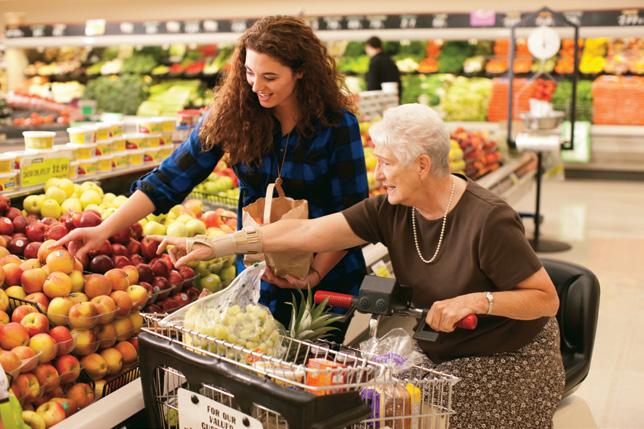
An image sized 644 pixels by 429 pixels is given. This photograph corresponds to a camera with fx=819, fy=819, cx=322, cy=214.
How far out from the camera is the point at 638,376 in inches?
175

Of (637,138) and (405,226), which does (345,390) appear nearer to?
(405,226)

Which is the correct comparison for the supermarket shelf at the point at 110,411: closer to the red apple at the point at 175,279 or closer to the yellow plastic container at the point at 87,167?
the red apple at the point at 175,279

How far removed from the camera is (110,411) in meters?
2.34

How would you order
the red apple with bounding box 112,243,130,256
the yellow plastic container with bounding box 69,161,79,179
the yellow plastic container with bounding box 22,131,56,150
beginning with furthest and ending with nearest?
the yellow plastic container with bounding box 69,161,79,179 < the yellow plastic container with bounding box 22,131,56,150 < the red apple with bounding box 112,243,130,256

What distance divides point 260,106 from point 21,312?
100cm

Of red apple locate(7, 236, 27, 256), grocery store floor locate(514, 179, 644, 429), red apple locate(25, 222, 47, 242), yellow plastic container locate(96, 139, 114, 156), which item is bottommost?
grocery store floor locate(514, 179, 644, 429)

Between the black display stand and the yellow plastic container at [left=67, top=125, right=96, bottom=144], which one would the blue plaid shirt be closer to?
the yellow plastic container at [left=67, top=125, right=96, bottom=144]

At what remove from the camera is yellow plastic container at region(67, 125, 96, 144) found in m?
3.94

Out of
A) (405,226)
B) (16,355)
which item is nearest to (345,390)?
(405,226)

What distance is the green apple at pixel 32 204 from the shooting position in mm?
3430

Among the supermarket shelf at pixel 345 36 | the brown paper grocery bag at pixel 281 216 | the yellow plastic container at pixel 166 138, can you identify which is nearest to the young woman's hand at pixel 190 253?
the brown paper grocery bag at pixel 281 216

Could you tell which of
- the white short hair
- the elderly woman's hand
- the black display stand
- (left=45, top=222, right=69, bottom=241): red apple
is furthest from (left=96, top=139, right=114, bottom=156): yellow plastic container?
the black display stand

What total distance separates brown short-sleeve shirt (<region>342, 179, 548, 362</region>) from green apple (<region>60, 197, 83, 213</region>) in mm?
1389

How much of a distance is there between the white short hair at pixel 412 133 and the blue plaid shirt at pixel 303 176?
47 centimetres
